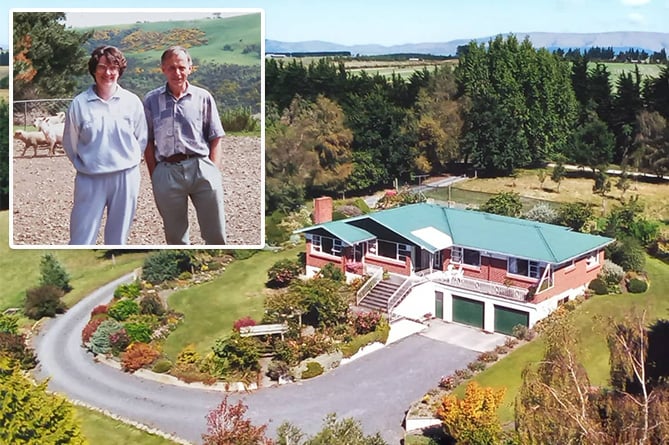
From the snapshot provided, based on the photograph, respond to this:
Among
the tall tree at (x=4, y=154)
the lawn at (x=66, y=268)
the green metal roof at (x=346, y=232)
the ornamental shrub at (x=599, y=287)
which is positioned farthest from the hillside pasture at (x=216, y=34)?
the ornamental shrub at (x=599, y=287)

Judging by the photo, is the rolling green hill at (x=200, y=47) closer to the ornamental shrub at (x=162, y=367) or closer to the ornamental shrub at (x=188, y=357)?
the ornamental shrub at (x=188, y=357)

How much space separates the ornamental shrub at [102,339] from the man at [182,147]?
2211mm

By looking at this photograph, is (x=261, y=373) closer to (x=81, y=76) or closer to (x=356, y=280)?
(x=356, y=280)

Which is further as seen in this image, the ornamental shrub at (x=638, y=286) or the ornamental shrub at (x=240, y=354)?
the ornamental shrub at (x=638, y=286)

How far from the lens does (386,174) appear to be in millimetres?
19688

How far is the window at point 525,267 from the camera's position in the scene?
15588mm

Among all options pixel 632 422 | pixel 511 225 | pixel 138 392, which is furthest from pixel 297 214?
pixel 632 422

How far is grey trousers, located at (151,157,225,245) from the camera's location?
14.5 m

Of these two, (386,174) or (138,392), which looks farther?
(386,174)

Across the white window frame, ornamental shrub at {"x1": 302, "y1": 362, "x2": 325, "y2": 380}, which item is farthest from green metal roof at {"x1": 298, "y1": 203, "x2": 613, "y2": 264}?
ornamental shrub at {"x1": 302, "y1": 362, "x2": 325, "y2": 380}

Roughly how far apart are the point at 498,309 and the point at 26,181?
899 cm

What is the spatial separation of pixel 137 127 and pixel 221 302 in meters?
4.38

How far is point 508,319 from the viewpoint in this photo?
51.2 ft

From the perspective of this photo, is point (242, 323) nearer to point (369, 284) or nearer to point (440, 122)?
point (369, 284)
